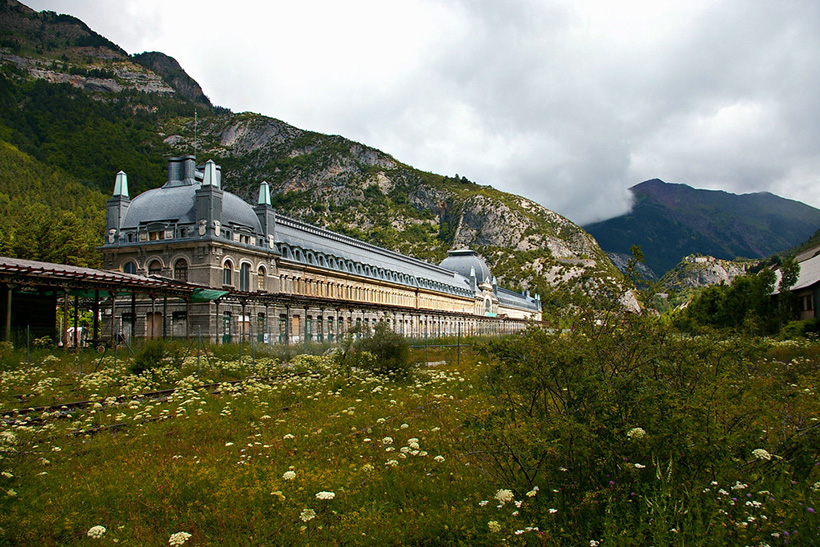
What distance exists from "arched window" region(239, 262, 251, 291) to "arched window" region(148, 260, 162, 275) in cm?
653

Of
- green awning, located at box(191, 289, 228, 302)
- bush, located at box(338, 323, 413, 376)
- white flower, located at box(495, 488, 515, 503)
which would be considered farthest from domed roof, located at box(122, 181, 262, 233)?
white flower, located at box(495, 488, 515, 503)

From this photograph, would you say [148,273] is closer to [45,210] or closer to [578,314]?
[578,314]

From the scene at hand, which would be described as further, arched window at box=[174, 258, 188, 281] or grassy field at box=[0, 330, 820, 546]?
arched window at box=[174, 258, 188, 281]

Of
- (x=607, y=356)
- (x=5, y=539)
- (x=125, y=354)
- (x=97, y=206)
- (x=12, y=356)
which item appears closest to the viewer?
(x=5, y=539)

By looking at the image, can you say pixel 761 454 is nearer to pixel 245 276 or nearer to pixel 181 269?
pixel 181 269

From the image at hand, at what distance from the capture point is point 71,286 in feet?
87.1

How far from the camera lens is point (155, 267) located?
157ft

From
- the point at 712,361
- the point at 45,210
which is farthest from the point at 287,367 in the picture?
the point at 45,210

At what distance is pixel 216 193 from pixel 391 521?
1722 inches

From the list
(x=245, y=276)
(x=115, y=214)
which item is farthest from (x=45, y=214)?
(x=245, y=276)

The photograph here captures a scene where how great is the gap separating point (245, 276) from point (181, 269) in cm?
553

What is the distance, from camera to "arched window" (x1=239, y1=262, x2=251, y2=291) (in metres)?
49.7

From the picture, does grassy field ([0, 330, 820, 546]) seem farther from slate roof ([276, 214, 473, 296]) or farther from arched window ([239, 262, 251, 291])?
slate roof ([276, 214, 473, 296])

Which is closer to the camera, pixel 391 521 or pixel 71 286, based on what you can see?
pixel 391 521
